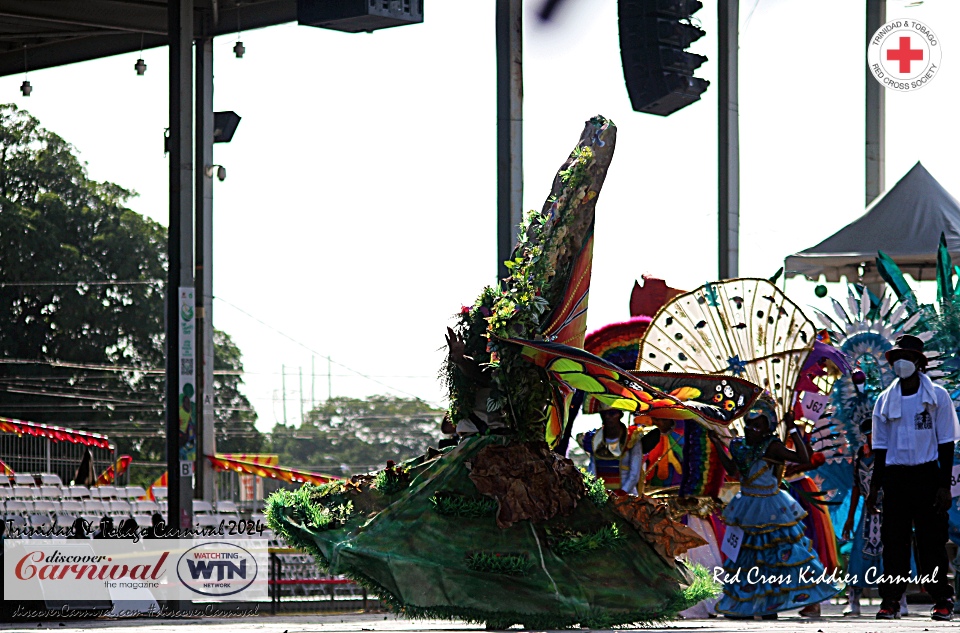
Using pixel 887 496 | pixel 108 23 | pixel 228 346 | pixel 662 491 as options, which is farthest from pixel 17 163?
pixel 887 496

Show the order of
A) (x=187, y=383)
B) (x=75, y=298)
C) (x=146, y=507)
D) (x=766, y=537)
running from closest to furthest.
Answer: (x=766, y=537), (x=187, y=383), (x=146, y=507), (x=75, y=298)

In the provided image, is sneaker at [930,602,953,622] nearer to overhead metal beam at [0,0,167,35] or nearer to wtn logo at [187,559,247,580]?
wtn logo at [187,559,247,580]

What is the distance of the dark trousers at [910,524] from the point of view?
1036 cm

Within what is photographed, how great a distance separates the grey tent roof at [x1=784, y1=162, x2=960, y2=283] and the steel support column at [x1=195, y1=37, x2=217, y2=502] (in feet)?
22.8

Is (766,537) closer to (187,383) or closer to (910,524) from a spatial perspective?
(910,524)

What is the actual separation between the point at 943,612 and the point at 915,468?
37.0 inches

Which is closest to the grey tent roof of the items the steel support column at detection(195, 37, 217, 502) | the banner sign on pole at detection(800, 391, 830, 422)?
the banner sign on pole at detection(800, 391, 830, 422)

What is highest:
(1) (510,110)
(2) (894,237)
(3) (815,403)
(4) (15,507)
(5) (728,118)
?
(5) (728,118)

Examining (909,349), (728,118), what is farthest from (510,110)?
(909,349)

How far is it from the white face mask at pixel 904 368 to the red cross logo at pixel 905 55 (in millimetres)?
10145

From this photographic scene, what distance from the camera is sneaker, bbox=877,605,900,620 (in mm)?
10633

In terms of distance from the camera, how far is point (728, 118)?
18.1 meters

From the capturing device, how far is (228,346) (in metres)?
51.5

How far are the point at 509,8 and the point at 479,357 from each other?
22.1 feet
